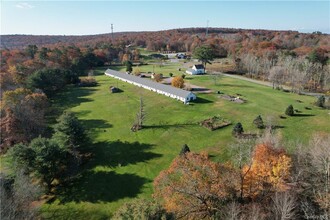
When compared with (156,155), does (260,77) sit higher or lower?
higher

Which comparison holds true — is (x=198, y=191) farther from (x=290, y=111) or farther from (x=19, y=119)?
(x=19, y=119)

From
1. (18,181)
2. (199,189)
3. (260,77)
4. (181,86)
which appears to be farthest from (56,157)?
(260,77)

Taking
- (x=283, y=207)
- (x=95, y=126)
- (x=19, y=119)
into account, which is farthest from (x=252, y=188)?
(x=19, y=119)

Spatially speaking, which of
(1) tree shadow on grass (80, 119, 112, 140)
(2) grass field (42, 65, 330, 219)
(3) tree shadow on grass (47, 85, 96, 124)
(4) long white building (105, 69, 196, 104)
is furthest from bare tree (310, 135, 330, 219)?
(3) tree shadow on grass (47, 85, 96, 124)

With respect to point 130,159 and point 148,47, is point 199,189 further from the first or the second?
point 148,47

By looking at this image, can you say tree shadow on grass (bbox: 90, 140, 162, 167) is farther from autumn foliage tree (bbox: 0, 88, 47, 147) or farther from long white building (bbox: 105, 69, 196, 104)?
long white building (bbox: 105, 69, 196, 104)
